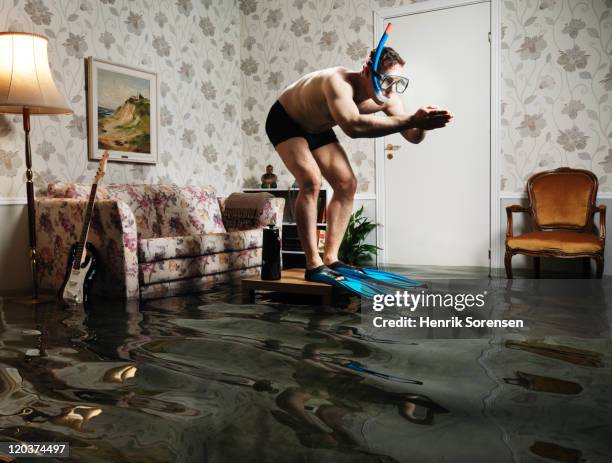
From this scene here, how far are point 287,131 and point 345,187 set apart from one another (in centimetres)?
42

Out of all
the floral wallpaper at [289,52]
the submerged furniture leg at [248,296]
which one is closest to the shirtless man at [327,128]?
the submerged furniture leg at [248,296]

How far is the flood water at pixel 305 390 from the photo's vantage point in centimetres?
126

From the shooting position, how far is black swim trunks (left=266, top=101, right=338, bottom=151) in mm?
2957

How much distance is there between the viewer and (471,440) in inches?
50.1

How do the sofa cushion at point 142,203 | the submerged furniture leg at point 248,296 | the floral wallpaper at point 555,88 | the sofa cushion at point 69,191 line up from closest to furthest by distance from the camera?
the submerged furniture leg at point 248,296, the sofa cushion at point 69,191, the sofa cushion at point 142,203, the floral wallpaper at point 555,88

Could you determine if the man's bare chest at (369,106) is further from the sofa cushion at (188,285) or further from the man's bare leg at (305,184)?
the sofa cushion at (188,285)

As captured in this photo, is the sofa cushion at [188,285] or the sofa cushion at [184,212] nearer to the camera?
the sofa cushion at [188,285]

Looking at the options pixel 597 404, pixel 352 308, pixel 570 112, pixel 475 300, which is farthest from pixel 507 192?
pixel 597 404

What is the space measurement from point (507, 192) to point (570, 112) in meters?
0.81

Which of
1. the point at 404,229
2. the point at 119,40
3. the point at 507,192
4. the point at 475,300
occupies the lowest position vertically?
the point at 475,300

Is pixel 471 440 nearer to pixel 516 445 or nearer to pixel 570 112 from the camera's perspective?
pixel 516 445

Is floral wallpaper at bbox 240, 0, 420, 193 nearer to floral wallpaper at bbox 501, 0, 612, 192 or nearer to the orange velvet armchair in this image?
floral wallpaper at bbox 501, 0, 612, 192

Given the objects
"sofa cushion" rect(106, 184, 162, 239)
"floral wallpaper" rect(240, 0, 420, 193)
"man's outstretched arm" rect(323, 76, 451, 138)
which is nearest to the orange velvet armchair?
"floral wallpaper" rect(240, 0, 420, 193)

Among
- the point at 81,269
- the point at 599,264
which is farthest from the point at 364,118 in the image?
the point at 599,264
